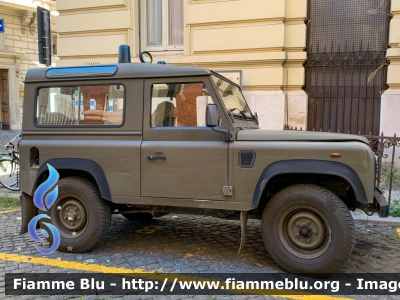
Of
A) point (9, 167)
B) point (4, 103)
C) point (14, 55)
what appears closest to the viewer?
point (9, 167)

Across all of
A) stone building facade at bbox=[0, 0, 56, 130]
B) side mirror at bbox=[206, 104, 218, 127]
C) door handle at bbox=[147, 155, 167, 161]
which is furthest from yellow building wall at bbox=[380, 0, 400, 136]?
stone building facade at bbox=[0, 0, 56, 130]

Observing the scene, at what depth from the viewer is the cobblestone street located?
4.11 m

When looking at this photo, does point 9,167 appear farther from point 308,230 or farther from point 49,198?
point 308,230

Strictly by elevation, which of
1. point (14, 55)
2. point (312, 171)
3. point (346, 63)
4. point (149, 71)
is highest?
point (14, 55)

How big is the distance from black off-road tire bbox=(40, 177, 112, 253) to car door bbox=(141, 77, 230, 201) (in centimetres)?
62

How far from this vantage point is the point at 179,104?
4.29 m

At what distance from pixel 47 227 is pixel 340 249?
335 cm

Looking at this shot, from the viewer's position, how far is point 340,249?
3680 mm

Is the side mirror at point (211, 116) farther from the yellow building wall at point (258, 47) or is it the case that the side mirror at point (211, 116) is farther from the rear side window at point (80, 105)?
the yellow building wall at point (258, 47)

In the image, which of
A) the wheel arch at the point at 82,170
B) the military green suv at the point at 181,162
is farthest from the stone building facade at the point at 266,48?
the wheel arch at the point at 82,170

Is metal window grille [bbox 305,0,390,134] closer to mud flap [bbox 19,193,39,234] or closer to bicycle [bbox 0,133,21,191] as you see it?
mud flap [bbox 19,193,39,234]

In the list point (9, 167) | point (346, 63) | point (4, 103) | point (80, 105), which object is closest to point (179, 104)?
point (80, 105)

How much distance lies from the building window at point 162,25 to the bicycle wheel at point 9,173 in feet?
14.2

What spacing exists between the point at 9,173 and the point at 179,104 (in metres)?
6.24
